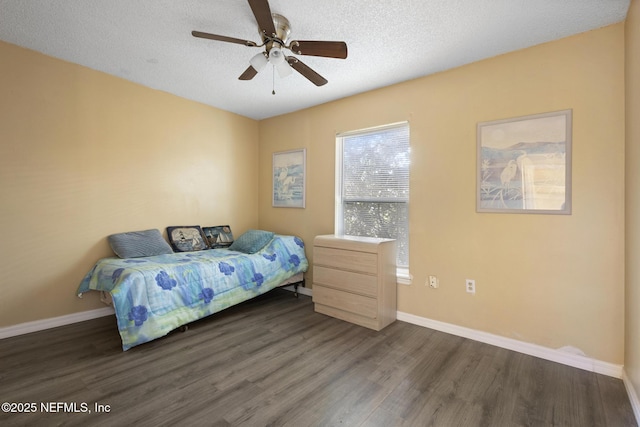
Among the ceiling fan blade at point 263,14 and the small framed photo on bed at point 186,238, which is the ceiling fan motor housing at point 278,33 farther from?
the small framed photo on bed at point 186,238

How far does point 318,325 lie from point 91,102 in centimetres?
323

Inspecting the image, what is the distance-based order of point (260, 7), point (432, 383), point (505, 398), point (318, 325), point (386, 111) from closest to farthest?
point (260, 7) → point (505, 398) → point (432, 383) → point (318, 325) → point (386, 111)

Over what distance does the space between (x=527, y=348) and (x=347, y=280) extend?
1.59 m

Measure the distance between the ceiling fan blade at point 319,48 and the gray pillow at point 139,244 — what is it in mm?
2556

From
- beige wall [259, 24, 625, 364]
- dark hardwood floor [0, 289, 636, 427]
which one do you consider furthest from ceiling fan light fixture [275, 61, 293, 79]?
dark hardwood floor [0, 289, 636, 427]

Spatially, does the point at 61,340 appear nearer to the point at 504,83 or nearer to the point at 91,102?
the point at 91,102

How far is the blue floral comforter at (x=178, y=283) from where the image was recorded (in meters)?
2.34

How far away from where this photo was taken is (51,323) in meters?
2.74

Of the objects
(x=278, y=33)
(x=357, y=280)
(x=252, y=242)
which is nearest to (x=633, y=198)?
(x=357, y=280)

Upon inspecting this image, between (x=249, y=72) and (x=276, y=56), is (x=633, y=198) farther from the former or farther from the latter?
(x=249, y=72)

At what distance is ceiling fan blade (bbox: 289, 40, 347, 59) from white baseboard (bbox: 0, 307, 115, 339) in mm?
3212

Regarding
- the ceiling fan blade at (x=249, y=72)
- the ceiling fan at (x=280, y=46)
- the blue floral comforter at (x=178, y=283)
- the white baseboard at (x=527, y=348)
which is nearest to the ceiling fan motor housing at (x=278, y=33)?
the ceiling fan at (x=280, y=46)

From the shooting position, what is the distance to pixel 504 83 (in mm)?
2496

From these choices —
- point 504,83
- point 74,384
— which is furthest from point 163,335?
point 504,83
